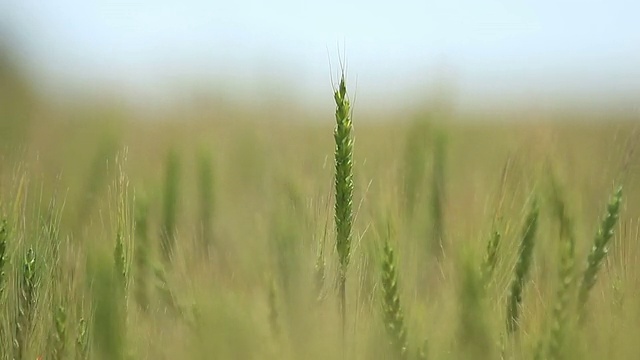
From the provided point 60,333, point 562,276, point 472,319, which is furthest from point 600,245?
point 60,333

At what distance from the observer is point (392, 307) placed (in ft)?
2.81

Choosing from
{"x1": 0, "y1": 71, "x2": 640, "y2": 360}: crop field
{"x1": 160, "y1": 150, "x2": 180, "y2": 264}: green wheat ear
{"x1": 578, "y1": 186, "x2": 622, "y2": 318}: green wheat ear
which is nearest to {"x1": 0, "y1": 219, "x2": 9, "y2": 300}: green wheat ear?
{"x1": 0, "y1": 71, "x2": 640, "y2": 360}: crop field

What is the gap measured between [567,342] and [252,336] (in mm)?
318

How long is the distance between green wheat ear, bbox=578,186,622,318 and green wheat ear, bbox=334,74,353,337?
28 cm

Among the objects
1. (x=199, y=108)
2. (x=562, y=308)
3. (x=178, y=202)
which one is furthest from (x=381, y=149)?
(x=199, y=108)

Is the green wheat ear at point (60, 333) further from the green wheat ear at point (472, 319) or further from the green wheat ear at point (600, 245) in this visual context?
the green wheat ear at point (600, 245)

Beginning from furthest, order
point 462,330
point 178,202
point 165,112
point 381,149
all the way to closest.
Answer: point 165,112
point 381,149
point 178,202
point 462,330

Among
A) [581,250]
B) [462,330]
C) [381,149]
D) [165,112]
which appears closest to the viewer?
[462,330]

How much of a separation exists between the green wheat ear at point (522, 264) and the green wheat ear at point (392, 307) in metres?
0.16

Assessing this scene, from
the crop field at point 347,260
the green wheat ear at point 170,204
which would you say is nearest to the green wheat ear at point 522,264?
the crop field at point 347,260

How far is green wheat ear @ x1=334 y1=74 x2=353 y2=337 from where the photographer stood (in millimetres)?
857

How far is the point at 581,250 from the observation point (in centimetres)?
100

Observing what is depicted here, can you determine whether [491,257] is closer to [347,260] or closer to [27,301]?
[347,260]

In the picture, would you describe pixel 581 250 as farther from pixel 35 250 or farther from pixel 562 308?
pixel 35 250
